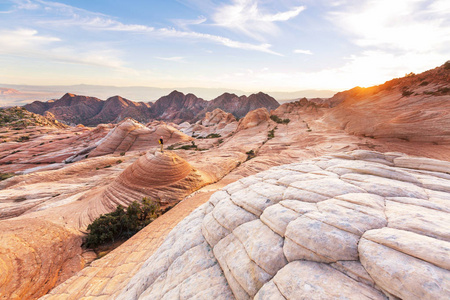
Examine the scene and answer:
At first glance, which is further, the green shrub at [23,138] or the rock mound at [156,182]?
the green shrub at [23,138]

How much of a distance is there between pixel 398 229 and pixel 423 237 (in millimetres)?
413

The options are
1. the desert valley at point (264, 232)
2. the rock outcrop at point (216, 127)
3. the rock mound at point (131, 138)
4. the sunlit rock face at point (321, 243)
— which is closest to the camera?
the sunlit rock face at point (321, 243)

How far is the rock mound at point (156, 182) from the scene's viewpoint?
15.6 m

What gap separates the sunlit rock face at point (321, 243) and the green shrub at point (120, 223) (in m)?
6.47

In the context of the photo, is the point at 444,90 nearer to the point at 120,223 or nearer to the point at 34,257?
the point at 120,223

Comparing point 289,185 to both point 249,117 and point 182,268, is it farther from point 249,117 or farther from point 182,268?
point 249,117

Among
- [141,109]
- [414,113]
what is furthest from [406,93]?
[141,109]

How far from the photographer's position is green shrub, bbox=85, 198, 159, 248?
11.1 m

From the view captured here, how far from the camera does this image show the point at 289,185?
6570 mm

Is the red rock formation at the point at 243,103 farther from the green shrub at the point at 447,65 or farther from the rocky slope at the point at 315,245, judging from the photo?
the rocky slope at the point at 315,245

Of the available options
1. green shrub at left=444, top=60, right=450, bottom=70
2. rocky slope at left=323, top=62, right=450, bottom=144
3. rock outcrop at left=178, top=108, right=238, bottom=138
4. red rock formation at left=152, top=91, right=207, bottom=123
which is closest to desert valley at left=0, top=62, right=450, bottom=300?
rocky slope at left=323, top=62, right=450, bottom=144

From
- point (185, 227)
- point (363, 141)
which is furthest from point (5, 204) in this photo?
point (363, 141)

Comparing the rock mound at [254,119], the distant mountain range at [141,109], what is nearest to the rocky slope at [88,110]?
the distant mountain range at [141,109]

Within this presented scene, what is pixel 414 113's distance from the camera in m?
20.2
